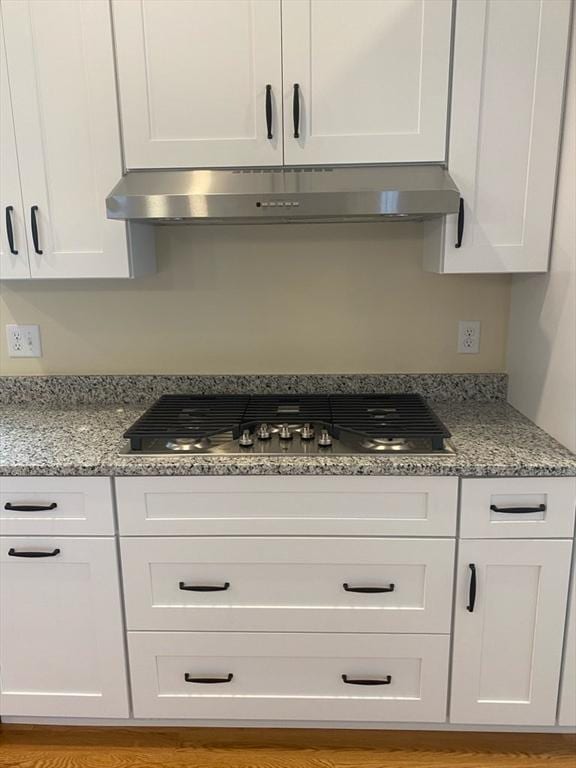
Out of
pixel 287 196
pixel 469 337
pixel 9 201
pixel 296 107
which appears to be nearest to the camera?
pixel 287 196

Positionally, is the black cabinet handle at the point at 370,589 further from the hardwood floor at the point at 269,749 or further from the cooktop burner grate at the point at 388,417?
the hardwood floor at the point at 269,749

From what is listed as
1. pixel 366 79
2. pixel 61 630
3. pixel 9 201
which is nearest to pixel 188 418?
pixel 61 630

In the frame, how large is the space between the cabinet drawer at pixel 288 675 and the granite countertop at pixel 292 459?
486 millimetres

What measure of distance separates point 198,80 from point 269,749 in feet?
6.23

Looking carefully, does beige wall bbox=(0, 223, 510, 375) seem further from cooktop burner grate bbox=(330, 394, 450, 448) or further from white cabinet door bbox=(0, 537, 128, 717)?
white cabinet door bbox=(0, 537, 128, 717)

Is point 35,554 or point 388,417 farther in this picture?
point 388,417

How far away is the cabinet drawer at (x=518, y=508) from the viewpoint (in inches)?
55.8

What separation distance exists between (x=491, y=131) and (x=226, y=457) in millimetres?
1128

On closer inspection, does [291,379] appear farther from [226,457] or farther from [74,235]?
[74,235]

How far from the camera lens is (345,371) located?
1988mm

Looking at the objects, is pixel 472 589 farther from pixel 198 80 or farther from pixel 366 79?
pixel 198 80

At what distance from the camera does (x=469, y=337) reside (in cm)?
194

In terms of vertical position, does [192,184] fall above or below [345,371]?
above

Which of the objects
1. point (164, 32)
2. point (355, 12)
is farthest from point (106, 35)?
point (355, 12)
